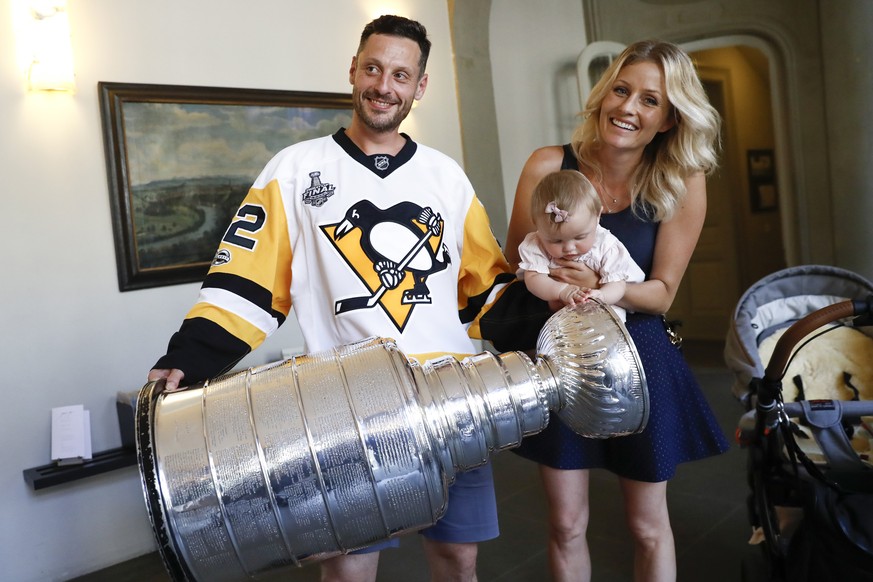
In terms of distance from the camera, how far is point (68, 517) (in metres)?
3.12

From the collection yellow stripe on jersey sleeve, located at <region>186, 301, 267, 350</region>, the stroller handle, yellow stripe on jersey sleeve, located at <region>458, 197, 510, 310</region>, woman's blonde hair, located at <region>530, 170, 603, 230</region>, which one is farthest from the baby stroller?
yellow stripe on jersey sleeve, located at <region>186, 301, 267, 350</region>

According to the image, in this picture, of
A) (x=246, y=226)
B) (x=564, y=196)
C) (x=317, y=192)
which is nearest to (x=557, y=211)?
(x=564, y=196)

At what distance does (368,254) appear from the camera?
5.10ft

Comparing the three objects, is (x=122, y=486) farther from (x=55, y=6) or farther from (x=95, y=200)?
(x=55, y=6)

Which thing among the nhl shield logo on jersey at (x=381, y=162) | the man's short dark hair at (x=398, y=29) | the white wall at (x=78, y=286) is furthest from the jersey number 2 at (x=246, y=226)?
the white wall at (x=78, y=286)

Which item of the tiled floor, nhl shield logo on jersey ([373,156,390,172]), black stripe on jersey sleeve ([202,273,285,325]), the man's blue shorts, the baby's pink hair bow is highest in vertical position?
nhl shield logo on jersey ([373,156,390,172])

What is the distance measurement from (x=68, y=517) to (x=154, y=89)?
189 centimetres

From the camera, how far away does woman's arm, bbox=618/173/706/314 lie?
1.67 m

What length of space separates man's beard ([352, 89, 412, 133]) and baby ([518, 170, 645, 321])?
34 centimetres

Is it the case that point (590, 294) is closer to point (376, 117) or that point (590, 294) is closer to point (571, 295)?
point (571, 295)

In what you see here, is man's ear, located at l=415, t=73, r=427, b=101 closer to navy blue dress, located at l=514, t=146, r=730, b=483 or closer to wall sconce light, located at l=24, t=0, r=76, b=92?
navy blue dress, located at l=514, t=146, r=730, b=483

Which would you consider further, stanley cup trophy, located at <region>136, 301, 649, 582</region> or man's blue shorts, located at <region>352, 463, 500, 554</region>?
man's blue shorts, located at <region>352, 463, 500, 554</region>

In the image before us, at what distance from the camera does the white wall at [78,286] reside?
2949 mm

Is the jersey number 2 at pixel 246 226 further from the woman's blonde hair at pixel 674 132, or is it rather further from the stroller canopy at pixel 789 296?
the stroller canopy at pixel 789 296
